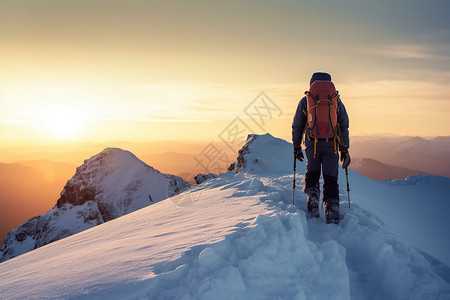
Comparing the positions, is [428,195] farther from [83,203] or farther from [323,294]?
[83,203]

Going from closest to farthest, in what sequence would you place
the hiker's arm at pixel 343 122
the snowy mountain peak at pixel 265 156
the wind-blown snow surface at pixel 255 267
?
the wind-blown snow surface at pixel 255 267
the hiker's arm at pixel 343 122
the snowy mountain peak at pixel 265 156

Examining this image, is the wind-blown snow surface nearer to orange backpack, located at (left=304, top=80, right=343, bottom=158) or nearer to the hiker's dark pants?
the hiker's dark pants

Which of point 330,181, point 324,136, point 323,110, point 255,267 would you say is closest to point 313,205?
point 330,181

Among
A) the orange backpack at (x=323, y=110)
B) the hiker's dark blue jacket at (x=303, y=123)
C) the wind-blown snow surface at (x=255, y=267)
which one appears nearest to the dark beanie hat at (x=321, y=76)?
the orange backpack at (x=323, y=110)

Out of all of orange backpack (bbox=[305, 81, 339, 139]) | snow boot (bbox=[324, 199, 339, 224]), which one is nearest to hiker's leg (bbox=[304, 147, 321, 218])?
snow boot (bbox=[324, 199, 339, 224])

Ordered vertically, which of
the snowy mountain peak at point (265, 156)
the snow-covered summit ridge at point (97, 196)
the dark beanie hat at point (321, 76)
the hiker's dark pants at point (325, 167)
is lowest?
the snow-covered summit ridge at point (97, 196)

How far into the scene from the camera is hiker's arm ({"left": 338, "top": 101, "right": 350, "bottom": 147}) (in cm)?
653

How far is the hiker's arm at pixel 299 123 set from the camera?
663 centimetres

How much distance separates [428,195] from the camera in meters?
14.6

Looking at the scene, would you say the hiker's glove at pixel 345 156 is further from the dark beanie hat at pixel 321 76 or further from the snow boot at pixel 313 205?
the dark beanie hat at pixel 321 76

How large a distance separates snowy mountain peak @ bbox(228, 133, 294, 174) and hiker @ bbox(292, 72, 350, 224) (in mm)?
7116

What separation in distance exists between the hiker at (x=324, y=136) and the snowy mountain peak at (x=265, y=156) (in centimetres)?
712

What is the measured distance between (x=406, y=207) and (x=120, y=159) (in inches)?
2424

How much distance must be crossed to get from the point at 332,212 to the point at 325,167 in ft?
3.34
